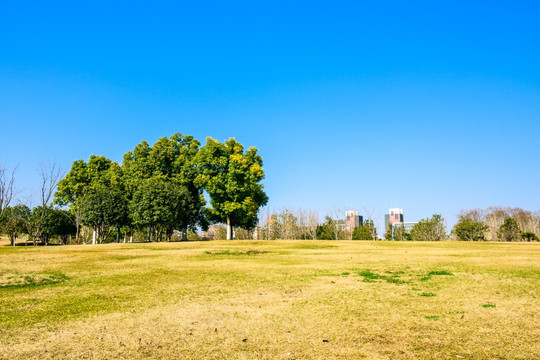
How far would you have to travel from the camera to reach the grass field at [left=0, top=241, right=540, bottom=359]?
268 inches

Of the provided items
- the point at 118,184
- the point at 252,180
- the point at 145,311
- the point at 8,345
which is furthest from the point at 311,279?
the point at 118,184

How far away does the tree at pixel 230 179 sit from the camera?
55125 mm

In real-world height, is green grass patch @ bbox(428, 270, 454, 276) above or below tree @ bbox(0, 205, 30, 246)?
below

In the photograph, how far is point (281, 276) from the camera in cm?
1573

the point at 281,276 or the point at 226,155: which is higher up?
the point at 226,155

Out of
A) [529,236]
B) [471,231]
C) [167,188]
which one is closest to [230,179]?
[167,188]

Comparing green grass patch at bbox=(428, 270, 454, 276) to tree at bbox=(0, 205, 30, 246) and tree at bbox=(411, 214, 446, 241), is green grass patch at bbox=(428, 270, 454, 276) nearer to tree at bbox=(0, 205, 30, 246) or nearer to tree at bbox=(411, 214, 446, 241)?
tree at bbox=(411, 214, 446, 241)

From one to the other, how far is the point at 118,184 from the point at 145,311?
53715 millimetres

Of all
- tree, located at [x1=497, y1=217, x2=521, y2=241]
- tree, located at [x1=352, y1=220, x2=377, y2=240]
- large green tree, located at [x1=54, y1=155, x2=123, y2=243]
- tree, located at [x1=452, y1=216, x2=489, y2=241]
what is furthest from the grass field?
tree, located at [x1=352, y1=220, x2=377, y2=240]

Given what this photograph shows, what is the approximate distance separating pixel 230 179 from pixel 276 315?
1824 inches

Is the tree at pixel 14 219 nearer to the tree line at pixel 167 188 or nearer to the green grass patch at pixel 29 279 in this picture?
the tree line at pixel 167 188

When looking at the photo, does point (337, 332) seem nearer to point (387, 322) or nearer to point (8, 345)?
point (387, 322)

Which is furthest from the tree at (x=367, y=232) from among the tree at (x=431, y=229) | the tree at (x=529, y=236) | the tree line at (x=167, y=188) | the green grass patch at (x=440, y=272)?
the green grass patch at (x=440, y=272)

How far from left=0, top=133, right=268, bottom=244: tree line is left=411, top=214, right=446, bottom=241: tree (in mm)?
37867
